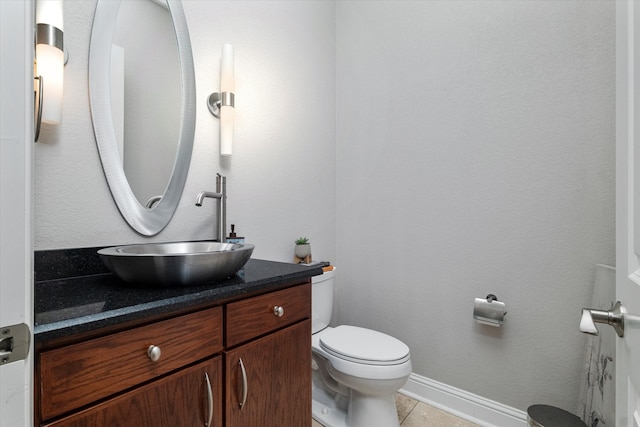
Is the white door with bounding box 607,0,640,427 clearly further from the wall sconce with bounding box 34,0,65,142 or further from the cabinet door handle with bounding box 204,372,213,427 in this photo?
the wall sconce with bounding box 34,0,65,142

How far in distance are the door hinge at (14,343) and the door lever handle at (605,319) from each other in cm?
89

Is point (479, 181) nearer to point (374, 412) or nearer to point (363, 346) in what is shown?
point (363, 346)

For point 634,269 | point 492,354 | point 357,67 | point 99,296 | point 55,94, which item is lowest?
point 492,354

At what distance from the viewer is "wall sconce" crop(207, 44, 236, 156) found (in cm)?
142

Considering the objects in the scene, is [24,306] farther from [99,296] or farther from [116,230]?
[116,230]

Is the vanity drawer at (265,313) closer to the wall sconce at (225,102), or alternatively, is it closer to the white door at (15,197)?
the white door at (15,197)

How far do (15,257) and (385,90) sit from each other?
1.93 meters

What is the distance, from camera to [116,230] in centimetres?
114

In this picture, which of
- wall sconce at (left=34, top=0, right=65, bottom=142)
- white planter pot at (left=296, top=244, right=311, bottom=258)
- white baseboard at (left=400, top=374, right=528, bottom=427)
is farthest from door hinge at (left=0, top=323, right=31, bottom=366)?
white baseboard at (left=400, top=374, right=528, bottom=427)

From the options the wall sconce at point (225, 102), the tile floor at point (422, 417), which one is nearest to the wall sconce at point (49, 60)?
the wall sconce at point (225, 102)

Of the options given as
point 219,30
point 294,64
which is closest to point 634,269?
point 219,30

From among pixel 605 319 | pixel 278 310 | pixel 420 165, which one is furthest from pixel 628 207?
pixel 420 165

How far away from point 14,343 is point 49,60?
899 mm

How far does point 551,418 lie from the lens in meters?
1.27
